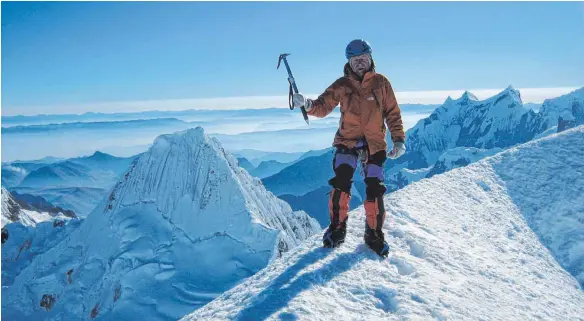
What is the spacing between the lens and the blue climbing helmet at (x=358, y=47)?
792 cm

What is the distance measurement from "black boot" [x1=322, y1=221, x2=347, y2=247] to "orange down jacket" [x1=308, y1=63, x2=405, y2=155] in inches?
56.0

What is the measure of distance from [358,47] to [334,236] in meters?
3.26

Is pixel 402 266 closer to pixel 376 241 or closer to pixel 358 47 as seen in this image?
pixel 376 241

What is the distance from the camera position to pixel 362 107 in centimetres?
799

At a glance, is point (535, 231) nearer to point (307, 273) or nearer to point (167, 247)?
point (307, 273)

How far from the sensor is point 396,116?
27.1ft

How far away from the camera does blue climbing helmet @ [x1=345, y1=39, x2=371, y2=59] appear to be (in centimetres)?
792

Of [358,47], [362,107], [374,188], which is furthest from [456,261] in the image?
[358,47]

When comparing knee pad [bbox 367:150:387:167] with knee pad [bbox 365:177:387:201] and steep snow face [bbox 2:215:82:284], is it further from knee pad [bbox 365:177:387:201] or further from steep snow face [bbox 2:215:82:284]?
steep snow face [bbox 2:215:82:284]

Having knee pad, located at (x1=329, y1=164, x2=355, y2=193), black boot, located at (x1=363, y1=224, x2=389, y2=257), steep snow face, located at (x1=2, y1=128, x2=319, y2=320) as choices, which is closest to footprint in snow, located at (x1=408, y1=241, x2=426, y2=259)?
black boot, located at (x1=363, y1=224, x2=389, y2=257)

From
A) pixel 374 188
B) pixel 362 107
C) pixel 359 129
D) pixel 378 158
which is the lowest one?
pixel 374 188

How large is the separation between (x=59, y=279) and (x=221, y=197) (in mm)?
49027

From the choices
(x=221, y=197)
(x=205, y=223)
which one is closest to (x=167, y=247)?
(x=205, y=223)

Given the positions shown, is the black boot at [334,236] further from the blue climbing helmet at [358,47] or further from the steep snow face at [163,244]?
the steep snow face at [163,244]
